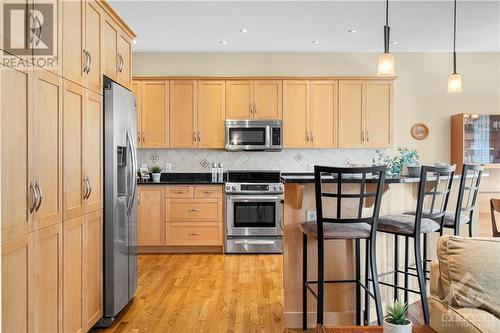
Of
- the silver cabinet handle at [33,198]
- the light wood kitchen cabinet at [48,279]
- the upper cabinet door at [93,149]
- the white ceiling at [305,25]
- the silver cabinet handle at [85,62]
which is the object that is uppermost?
the white ceiling at [305,25]

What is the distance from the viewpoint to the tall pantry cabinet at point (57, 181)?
Answer: 182cm

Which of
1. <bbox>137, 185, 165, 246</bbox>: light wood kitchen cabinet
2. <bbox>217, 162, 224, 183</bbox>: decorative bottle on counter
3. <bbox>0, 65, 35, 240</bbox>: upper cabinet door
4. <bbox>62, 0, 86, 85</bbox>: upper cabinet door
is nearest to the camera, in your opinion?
<bbox>0, 65, 35, 240</bbox>: upper cabinet door

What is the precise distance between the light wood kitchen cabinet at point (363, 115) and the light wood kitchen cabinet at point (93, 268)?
12.2 ft

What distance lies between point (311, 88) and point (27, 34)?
4.17 metres

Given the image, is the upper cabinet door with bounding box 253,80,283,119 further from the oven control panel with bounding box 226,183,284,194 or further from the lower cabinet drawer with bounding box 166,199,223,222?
the lower cabinet drawer with bounding box 166,199,223,222

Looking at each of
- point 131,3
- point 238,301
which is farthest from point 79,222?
point 131,3

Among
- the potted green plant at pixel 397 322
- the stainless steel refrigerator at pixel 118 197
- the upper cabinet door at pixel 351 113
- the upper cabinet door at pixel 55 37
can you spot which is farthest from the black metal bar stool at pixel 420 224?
the upper cabinet door at pixel 351 113

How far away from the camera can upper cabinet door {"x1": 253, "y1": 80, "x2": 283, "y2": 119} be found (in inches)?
221

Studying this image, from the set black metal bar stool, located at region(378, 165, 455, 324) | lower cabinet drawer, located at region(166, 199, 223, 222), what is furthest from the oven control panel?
black metal bar stool, located at region(378, 165, 455, 324)

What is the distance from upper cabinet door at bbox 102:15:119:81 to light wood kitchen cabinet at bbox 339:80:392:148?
336 cm

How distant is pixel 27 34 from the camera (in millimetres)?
1942

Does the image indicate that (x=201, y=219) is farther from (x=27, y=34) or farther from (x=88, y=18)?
(x=27, y=34)

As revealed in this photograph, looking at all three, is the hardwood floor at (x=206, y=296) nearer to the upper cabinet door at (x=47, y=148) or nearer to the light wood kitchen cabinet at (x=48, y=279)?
the light wood kitchen cabinet at (x=48, y=279)

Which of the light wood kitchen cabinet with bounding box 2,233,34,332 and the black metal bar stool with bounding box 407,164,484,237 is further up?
the black metal bar stool with bounding box 407,164,484,237
